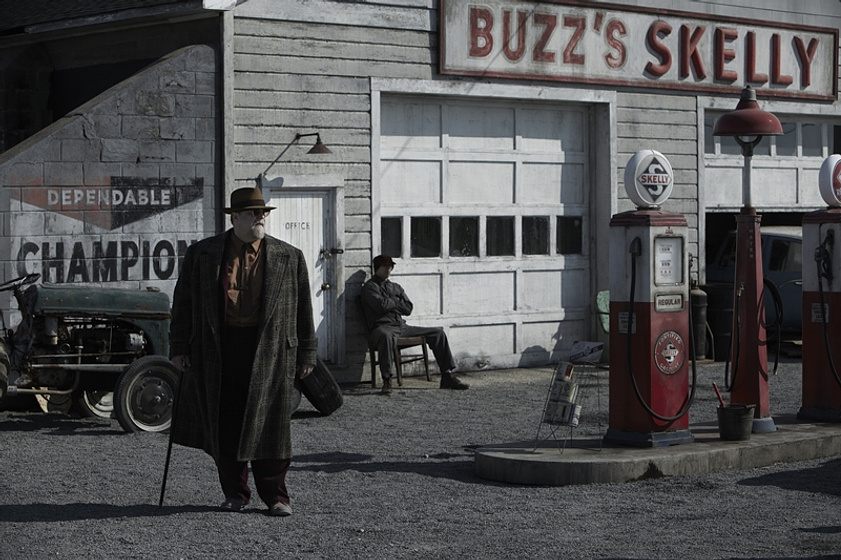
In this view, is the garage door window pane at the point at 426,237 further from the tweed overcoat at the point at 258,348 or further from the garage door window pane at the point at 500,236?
the tweed overcoat at the point at 258,348

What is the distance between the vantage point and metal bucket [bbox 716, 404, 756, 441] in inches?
364

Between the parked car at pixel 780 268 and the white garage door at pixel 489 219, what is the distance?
258cm

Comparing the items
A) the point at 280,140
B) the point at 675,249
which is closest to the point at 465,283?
the point at 280,140

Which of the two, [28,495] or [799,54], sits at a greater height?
[799,54]

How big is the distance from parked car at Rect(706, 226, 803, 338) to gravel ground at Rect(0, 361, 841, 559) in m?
6.89

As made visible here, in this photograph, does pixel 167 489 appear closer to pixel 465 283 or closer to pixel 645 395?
pixel 645 395

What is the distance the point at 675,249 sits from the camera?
30.1 ft

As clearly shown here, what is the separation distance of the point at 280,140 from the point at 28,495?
604 cm

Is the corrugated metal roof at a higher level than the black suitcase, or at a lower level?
higher

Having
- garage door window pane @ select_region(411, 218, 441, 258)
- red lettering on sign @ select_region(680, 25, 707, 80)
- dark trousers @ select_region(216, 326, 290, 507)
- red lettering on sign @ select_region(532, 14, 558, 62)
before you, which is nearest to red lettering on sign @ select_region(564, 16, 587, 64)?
red lettering on sign @ select_region(532, 14, 558, 62)

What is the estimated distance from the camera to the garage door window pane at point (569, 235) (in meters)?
15.7

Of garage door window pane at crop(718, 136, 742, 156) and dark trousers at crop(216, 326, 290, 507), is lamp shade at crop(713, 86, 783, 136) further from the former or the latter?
garage door window pane at crop(718, 136, 742, 156)

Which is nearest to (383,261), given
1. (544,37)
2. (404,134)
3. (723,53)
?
(404,134)

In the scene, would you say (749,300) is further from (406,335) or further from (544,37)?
(544,37)
